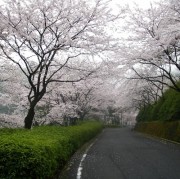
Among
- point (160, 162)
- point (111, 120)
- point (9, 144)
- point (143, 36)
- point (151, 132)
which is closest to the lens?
point (9, 144)

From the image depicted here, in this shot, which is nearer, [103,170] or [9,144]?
[9,144]

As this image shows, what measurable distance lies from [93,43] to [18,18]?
3.50m

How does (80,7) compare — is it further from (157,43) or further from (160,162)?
(160,162)

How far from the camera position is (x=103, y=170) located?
995cm

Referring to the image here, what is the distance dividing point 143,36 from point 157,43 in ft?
12.5

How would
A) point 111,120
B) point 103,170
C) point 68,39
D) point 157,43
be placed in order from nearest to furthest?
point 103,170
point 68,39
point 157,43
point 111,120

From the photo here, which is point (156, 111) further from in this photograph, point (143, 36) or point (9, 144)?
point (9, 144)

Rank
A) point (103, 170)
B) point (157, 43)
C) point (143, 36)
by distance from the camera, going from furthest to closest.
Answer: point (143, 36) → point (157, 43) → point (103, 170)

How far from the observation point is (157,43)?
1744 cm

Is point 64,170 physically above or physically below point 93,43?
below

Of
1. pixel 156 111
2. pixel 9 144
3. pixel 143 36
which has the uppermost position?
pixel 143 36

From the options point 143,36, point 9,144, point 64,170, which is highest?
point 143,36

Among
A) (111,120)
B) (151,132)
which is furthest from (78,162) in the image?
(111,120)

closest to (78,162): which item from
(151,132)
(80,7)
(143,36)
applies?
(80,7)
